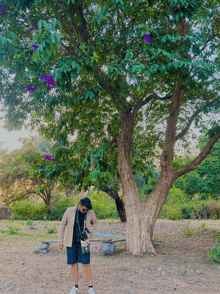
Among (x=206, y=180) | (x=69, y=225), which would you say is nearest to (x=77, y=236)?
(x=69, y=225)

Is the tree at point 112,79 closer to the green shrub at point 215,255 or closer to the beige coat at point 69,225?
the beige coat at point 69,225

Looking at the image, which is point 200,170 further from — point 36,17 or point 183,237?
point 36,17

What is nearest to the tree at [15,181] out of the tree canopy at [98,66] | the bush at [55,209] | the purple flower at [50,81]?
the bush at [55,209]

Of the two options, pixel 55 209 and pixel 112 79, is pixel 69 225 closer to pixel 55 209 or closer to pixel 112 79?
pixel 112 79

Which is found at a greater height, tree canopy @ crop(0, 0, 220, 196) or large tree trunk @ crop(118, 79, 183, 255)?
tree canopy @ crop(0, 0, 220, 196)

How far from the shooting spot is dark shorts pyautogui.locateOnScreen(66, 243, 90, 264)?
3217 millimetres

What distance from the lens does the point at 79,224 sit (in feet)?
10.9

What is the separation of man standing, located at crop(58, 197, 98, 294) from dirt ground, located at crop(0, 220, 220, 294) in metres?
0.35

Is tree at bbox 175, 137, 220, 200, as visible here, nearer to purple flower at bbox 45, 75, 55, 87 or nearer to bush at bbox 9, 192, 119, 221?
bush at bbox 9, 192, 119, 221

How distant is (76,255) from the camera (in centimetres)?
328

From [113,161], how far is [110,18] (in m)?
3.33

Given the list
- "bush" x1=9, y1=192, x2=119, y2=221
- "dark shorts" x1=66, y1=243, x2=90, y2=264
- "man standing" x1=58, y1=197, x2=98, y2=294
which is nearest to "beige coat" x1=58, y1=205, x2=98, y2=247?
"man standing" x1=58, y1=197, x2=98, y2=294

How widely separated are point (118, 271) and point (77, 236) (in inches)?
58.9

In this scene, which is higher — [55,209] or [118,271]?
[55,209]
